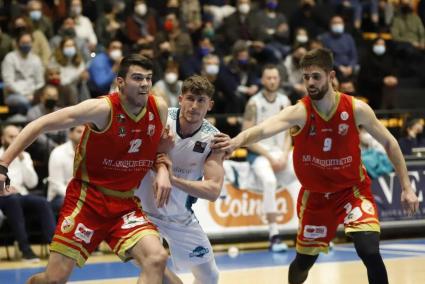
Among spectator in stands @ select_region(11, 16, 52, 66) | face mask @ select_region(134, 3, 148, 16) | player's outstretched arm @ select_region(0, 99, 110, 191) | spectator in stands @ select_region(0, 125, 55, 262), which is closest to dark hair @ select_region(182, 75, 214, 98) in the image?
player's outstretched arm @ select_region(0, 99, 110, 191)

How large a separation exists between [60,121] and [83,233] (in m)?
0.92

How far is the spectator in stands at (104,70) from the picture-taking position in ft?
52.7

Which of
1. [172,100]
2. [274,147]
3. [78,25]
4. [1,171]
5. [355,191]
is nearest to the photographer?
[1,171]

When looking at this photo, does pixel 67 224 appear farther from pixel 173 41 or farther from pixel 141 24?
pixel 141 24

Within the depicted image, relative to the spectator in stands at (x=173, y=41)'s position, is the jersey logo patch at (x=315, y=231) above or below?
below

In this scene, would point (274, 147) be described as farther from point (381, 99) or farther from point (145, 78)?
point (145, 78)

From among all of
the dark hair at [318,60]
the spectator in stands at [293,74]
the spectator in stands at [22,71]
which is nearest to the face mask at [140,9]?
the spectator in stands at [293,74]

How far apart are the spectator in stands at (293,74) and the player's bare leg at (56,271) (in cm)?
1002

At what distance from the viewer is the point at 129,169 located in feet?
25.1

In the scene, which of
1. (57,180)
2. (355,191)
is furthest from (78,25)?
(355,191)

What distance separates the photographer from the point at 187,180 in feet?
25.8

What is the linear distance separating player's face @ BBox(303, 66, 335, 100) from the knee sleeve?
170 centimetres

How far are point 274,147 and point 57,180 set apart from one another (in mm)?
3161

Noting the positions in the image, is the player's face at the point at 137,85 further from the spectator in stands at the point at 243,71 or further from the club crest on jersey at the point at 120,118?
the spectator in stands at the point at 243,71
